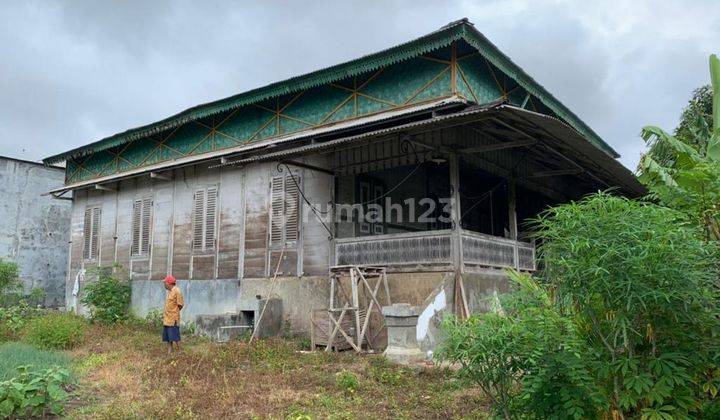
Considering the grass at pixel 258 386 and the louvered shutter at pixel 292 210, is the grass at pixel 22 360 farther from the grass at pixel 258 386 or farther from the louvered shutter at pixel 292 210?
the louvered shutter at pixel 292 210

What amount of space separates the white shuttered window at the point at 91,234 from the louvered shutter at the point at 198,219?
15.1 ft

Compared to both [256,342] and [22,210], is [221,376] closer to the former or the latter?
[256,342]

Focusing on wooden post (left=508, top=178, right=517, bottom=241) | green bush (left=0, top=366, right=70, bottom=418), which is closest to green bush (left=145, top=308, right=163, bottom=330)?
green bush (left=0, top=366, right=70, bottom=418)

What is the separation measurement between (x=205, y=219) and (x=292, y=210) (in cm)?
308

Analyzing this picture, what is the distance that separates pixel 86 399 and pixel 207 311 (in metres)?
7.14

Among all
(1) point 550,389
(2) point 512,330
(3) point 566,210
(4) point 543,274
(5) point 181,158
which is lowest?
(1) point 550,389

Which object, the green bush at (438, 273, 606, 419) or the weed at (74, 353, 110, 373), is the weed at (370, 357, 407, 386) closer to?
the green bush at (438, 273, 606, 419)

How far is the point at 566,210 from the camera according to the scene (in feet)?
13.3

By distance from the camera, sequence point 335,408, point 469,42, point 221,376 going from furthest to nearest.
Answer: point 469,42 → point 221,376 → point 335,408

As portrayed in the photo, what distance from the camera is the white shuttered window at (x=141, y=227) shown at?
15.9 meters

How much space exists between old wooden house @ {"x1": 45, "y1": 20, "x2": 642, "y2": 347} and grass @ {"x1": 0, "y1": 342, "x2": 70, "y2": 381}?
4610 millimetres

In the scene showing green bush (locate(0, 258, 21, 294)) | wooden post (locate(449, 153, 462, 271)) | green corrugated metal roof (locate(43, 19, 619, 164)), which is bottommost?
green bush (locate(0, 258, 21, 294))

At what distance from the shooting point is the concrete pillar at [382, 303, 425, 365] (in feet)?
28.9

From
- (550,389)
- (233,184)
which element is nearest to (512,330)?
(550,389)
